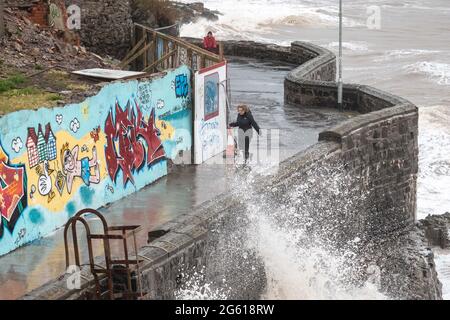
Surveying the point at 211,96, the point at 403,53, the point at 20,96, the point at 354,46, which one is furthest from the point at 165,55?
the point at 354,46

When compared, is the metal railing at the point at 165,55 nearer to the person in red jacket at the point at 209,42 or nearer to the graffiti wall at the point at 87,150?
the graffiti wall at the point at 87,150

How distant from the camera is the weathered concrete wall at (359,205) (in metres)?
14.1

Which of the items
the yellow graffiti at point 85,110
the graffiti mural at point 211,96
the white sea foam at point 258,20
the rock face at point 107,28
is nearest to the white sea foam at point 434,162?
the rock face at point 107,28

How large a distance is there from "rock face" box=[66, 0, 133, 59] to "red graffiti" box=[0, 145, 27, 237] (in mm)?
12075

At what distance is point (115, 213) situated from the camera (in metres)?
16.3

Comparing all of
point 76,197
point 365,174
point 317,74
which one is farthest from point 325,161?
point 317,74

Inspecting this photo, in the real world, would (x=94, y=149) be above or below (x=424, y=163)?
above

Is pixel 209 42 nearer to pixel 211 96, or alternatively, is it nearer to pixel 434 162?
pixel 211 96

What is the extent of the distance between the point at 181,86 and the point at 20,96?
3590mm

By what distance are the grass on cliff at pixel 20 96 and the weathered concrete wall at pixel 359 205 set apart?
9.46ft
